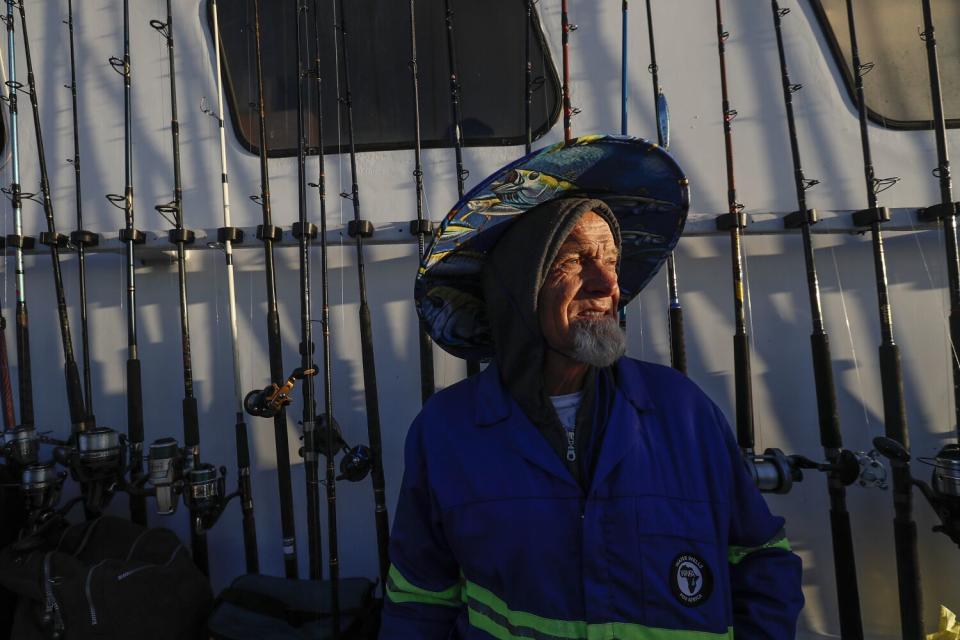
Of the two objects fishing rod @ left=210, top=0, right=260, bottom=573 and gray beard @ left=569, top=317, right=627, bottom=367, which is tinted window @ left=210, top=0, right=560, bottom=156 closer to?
fishing rod @ left=210, top=0, right=260, bottom=573

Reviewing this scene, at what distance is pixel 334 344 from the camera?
2781 millimetres

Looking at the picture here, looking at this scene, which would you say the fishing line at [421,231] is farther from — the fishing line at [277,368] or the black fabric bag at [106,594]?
the black fabric bag at [106,594]

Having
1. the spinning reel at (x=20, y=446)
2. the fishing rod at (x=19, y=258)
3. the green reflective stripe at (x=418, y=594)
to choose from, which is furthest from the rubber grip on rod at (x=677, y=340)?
the fishing rod at (x=19, y=258)

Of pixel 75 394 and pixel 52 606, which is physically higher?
pixel 75 394

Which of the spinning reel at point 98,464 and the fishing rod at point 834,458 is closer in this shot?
the fishing rod at point 834,458

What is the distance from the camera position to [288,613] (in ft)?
6.45

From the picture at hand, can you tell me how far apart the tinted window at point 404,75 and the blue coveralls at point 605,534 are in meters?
2.08

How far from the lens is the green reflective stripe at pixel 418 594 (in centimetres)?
124

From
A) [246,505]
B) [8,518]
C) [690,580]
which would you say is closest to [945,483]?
[690,580]

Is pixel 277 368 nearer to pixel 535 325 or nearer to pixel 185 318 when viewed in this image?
pixel 185 318

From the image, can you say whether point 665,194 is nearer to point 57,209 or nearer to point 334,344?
point 334,344

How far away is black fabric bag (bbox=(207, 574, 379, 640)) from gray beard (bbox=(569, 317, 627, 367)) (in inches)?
60.5

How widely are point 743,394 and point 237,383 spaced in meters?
2.53

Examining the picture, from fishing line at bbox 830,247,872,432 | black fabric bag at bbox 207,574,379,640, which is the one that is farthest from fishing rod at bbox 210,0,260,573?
fishing line at bbox 830,247,872,432
